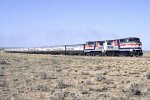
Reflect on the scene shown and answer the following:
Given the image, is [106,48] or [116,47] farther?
[106,48]

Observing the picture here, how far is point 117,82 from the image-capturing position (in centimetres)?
2380

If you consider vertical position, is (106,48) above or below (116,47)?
below

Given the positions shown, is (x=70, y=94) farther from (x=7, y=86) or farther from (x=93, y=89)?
(x=7, y=86)

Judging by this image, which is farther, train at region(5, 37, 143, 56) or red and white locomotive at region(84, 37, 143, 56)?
train at region(5, 37, 143, 56)

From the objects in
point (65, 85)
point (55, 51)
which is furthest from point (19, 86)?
point (55, 51)

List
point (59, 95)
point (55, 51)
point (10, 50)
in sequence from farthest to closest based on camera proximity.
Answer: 1. point (10, 50)
2. point (55, 51)
3. point (59, 95)

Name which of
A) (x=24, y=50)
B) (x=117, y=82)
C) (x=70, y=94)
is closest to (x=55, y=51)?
(x=24, y=50)

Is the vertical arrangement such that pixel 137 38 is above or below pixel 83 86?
above

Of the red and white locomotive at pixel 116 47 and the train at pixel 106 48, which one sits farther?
the train at pixel 106 48

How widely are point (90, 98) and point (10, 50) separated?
104 m

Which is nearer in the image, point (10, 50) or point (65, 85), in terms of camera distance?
point (65, 85)

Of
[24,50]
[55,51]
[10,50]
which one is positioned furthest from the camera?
[10,50]

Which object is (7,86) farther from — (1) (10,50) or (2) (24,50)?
(1) (10,50)

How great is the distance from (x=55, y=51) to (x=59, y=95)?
232 ft
